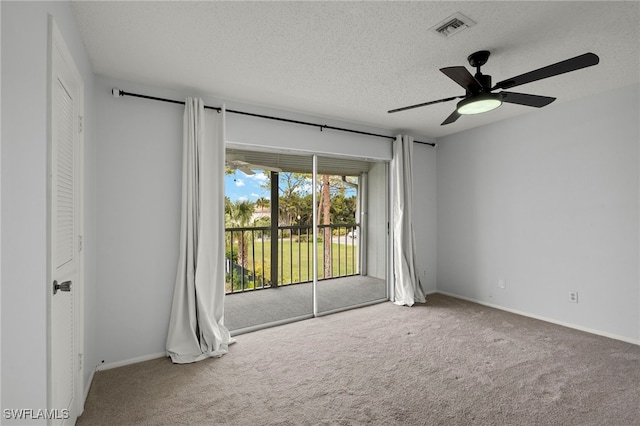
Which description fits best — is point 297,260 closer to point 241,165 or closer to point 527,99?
point 241,165

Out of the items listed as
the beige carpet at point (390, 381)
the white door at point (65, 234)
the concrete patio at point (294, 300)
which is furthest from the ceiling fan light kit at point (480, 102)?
the concrete patio at point (294, 300)

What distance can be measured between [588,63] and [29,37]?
2803 millimetres

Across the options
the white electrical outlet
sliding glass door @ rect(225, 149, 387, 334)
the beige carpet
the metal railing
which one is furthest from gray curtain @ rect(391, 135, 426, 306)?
the white electrical outlet

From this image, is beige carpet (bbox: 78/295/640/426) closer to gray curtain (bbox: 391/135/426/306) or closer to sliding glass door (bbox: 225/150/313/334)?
sliding glass door (bbox: 225/150/313/334)

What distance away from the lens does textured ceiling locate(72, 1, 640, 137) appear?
6.41 feet

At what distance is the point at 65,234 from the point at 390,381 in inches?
97.0

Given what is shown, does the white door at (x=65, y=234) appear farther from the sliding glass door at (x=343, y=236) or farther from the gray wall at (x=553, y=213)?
the gray wall at (x=553, y=213)

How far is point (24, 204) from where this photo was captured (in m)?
1.27

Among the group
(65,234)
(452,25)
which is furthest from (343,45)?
(65,234)

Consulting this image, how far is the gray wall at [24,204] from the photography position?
3.73 ft

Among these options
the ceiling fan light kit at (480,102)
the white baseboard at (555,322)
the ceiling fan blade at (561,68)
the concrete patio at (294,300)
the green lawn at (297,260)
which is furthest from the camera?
the green lawn at (297,260)

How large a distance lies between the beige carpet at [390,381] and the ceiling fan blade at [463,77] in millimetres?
2228

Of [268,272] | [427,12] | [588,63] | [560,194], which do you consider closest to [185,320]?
[268,272]

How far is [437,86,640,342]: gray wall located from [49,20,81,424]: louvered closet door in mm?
4138
